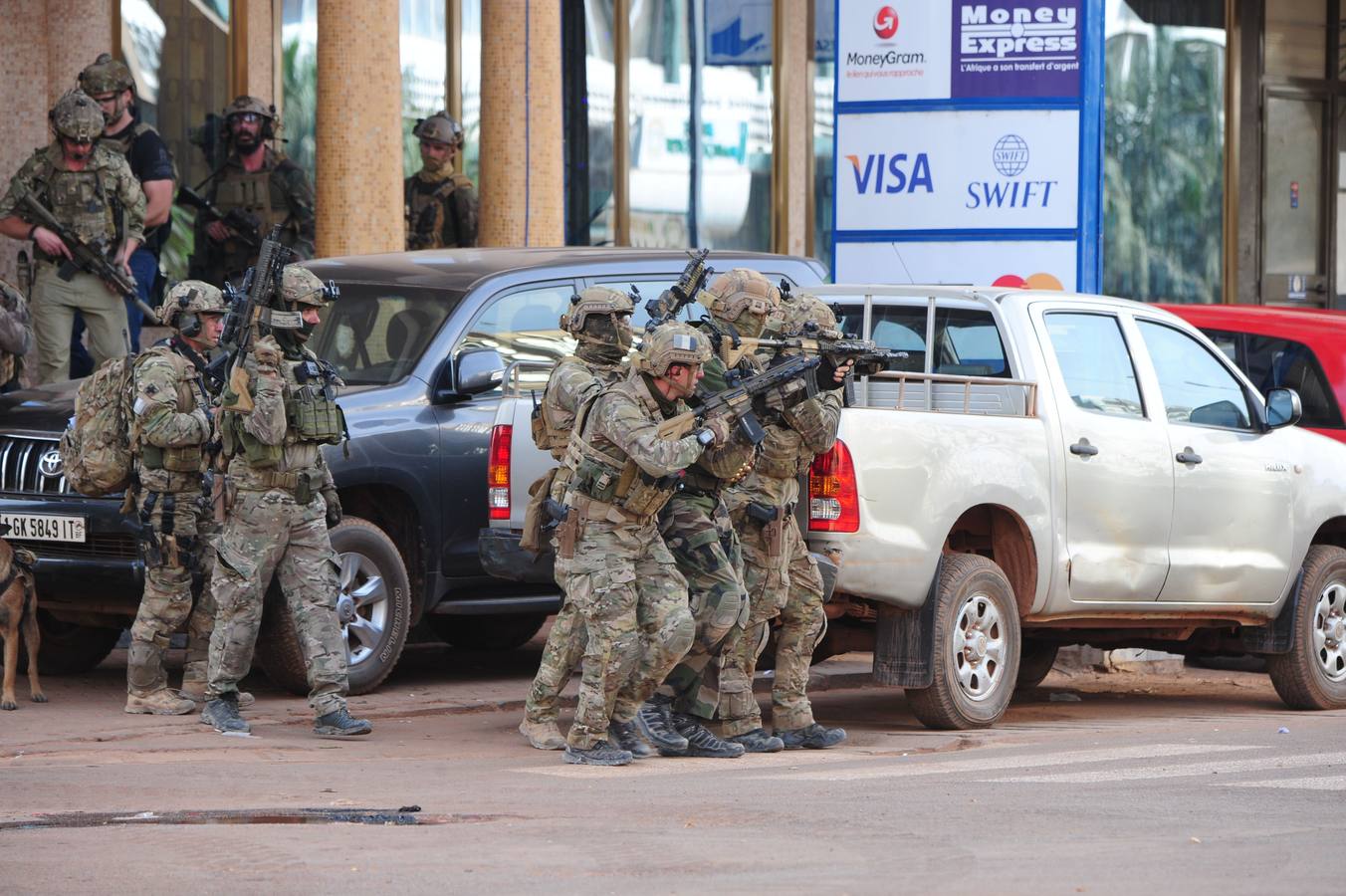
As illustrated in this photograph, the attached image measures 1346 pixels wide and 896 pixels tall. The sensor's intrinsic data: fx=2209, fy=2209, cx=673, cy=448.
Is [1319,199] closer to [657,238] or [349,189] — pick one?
[657,238]

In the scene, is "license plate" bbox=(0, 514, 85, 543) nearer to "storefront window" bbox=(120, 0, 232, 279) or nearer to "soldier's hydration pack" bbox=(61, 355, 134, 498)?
"soldier's hydration pack" bbox=(61, 355, 134, 498)

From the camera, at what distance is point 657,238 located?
62.0 feet

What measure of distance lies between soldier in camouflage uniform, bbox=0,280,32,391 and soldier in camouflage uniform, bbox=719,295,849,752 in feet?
15.0

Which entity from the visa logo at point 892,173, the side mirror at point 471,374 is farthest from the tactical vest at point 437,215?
the side mirror at point 471,374

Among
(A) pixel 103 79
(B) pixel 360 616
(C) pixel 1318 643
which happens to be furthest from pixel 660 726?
(A) pixel 103 79

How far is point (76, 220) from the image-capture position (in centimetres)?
1237

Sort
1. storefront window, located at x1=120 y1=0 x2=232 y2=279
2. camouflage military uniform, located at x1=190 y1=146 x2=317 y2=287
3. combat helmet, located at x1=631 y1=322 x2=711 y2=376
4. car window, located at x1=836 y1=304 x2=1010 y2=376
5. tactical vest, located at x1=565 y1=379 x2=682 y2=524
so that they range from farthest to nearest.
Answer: storefront window, located at x1=120 y1=0 x2=232 y2=279
camouflage military uniform, located at x1=190 y1=146 x2=317 y2=287
car window, located at x1=836 y1=304 x2=1010 y2=376
tactical vest, located at x1=565 y1=379 x2=682 y2=524
combat helmet, located at x1=631 y1=322 x2=711 y2=376

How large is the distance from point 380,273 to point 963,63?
4855 mm

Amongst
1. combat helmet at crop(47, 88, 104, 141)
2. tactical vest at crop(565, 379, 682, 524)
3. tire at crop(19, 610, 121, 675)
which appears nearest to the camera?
tactical vest at crop(565, 379, 682, 524)

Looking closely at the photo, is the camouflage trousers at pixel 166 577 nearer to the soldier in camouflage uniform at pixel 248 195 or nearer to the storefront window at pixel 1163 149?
the soldier in camouflage uniform at pixel 248 195

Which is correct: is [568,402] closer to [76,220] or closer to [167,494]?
[167,494]

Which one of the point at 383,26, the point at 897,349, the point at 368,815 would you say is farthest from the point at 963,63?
the point at 368,815

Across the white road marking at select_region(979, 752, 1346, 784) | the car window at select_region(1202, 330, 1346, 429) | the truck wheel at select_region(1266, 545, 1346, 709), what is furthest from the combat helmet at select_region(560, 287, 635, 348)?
the car window at select_region(1202, 330, 1346, 429)

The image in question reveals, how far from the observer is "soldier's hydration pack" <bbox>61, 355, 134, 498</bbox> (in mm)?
9375
